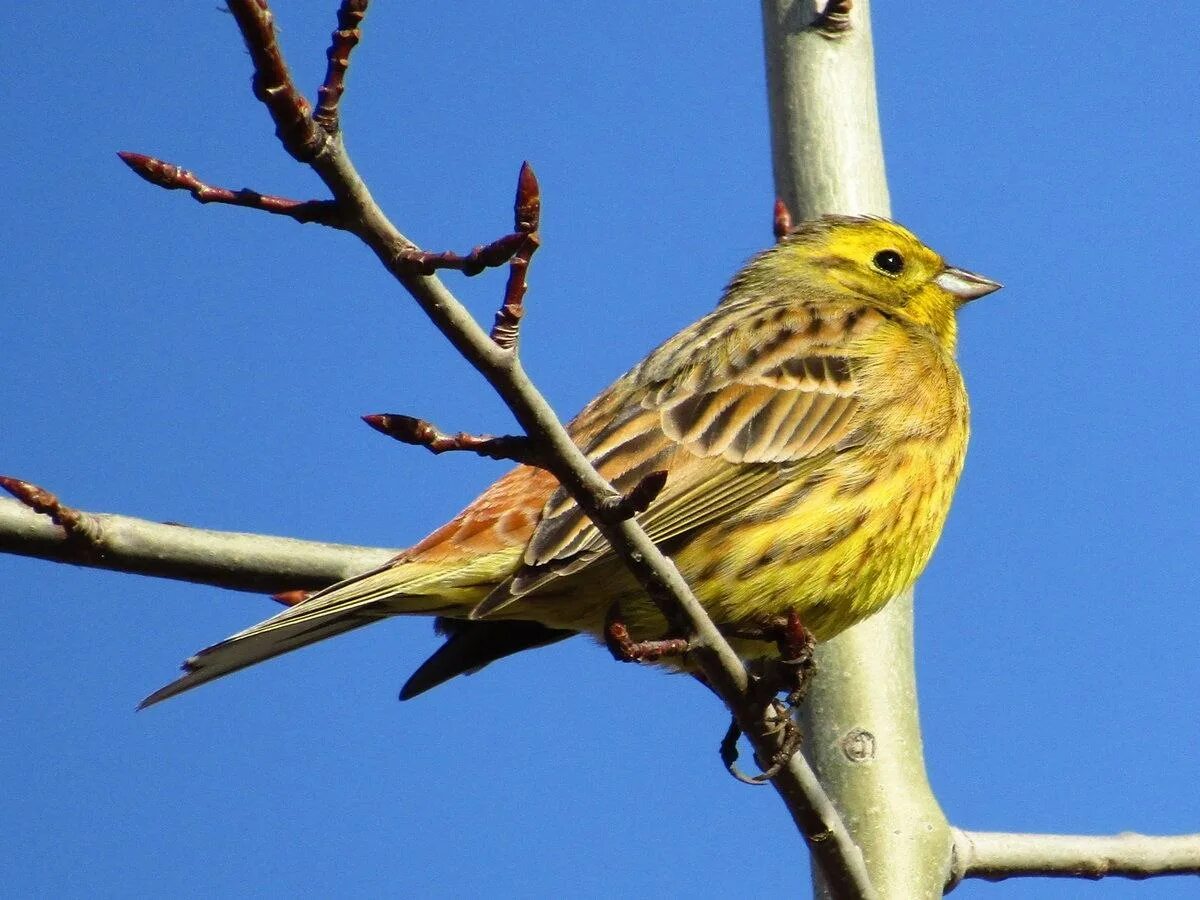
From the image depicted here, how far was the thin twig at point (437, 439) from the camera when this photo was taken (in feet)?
9.28

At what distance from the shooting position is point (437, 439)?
2904 millimetres

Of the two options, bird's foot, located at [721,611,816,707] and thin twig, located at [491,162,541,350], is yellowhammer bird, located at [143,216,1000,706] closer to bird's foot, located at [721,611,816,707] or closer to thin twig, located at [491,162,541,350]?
bird's foot, located at [721,611,816,707]

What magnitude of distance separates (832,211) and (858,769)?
6.58 ft

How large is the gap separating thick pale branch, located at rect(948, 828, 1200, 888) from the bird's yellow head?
1.96m

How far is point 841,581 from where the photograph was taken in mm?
4637

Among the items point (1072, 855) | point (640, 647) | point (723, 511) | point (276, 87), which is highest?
point (723, 511)

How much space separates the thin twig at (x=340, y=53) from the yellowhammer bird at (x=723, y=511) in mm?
1991

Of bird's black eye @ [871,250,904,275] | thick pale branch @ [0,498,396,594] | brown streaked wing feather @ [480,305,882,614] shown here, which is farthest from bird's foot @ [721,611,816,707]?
bird's black eye @ [871,250,904,275]

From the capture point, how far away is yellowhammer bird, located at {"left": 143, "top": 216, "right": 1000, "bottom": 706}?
14.6 ft

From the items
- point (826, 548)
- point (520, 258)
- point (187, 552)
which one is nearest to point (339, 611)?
point (187, 552)

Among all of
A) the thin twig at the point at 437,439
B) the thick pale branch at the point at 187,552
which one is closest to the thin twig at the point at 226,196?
the thin twig at the point at 437,439

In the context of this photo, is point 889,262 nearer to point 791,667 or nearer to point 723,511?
point 723,511

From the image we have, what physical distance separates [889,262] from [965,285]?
0.97ft

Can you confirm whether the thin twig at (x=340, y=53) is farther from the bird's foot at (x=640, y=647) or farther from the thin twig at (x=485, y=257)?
the bird's foot at (x=640, y=647)
